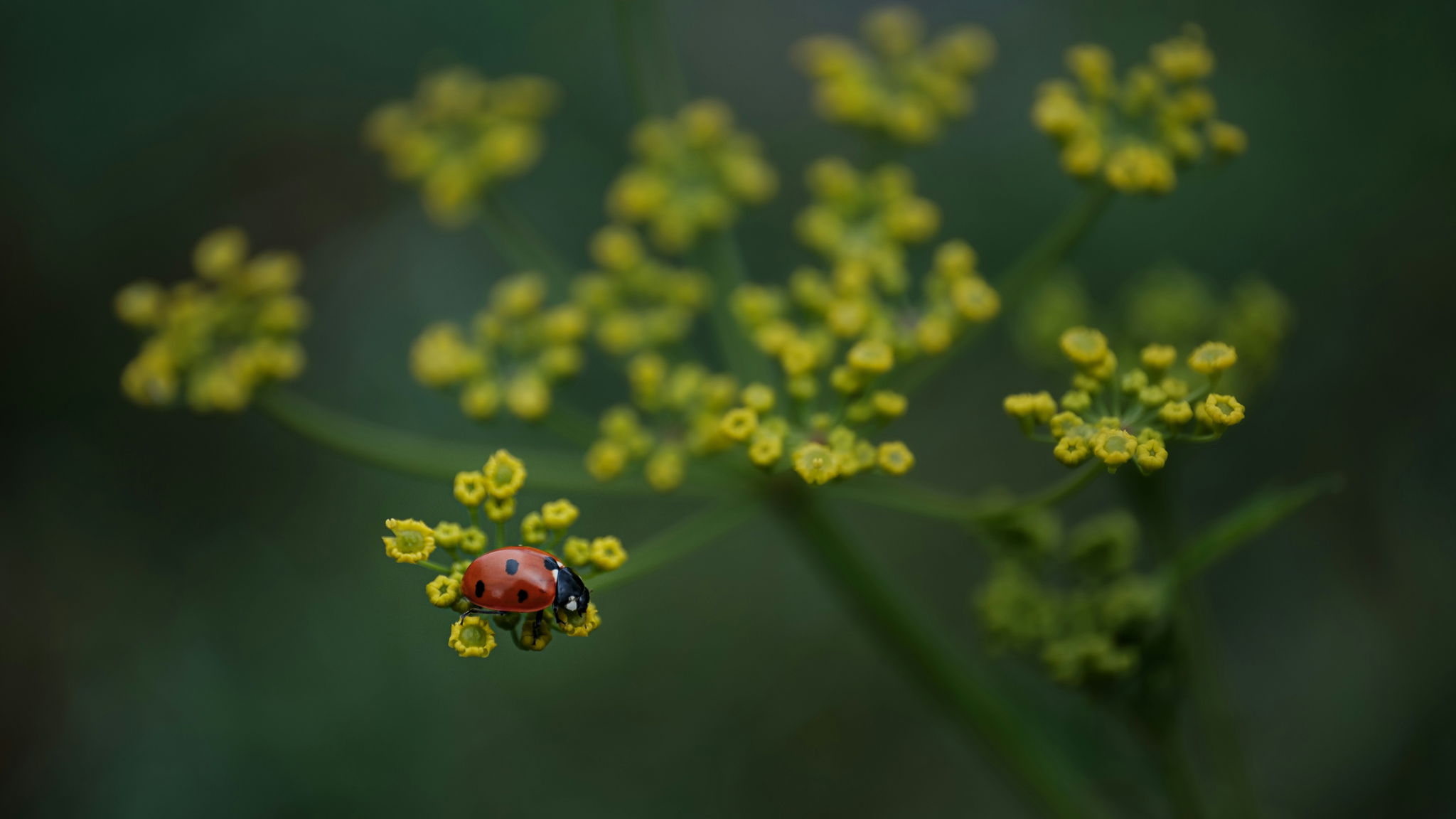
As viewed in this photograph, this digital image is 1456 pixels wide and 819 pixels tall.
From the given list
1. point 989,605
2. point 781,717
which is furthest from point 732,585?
point 989,605

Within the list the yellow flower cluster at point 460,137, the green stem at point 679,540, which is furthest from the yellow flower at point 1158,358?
the yellow flower cluster at point 460,137

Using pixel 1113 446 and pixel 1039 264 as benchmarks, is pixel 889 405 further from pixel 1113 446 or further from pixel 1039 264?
pixel 1039 264

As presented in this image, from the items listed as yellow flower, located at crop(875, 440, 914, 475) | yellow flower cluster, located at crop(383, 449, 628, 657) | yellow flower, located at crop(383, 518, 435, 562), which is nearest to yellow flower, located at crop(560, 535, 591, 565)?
yellow flower cluster, located at crop(383, 449, 628, 657)

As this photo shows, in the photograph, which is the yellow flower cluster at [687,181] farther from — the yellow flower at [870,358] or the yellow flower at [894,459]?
the yellow flower at [894,459]

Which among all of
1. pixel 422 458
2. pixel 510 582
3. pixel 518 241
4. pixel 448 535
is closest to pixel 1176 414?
pixel 510 582

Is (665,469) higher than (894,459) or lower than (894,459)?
higher

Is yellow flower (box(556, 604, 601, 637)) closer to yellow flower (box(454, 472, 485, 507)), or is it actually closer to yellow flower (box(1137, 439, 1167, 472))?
yellow flower (box(454, 472, 485, 507))
